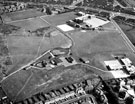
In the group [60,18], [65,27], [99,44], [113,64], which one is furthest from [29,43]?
[113,64]

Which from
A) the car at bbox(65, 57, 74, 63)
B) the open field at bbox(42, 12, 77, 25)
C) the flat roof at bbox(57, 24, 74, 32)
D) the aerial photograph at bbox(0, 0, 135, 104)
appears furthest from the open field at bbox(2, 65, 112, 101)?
the open field at bbox(42, 12, 77, 25)

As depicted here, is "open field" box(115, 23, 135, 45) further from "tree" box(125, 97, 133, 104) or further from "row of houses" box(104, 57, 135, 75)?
"tree" box(125, 97, 133, 104)

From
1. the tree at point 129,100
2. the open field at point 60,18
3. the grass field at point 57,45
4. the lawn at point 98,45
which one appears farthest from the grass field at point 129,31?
the tree at point 129,100

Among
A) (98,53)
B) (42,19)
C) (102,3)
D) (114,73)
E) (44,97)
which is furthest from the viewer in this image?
(102,3)

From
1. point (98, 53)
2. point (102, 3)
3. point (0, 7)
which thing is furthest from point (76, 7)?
point (98, 53)

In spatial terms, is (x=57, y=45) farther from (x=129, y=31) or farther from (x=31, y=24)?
(x=129, y=31)

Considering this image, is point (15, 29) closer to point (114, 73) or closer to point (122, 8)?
point (114, 73)

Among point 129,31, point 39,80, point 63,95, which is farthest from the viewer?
point 129,31

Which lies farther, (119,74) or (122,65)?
(122,65)
